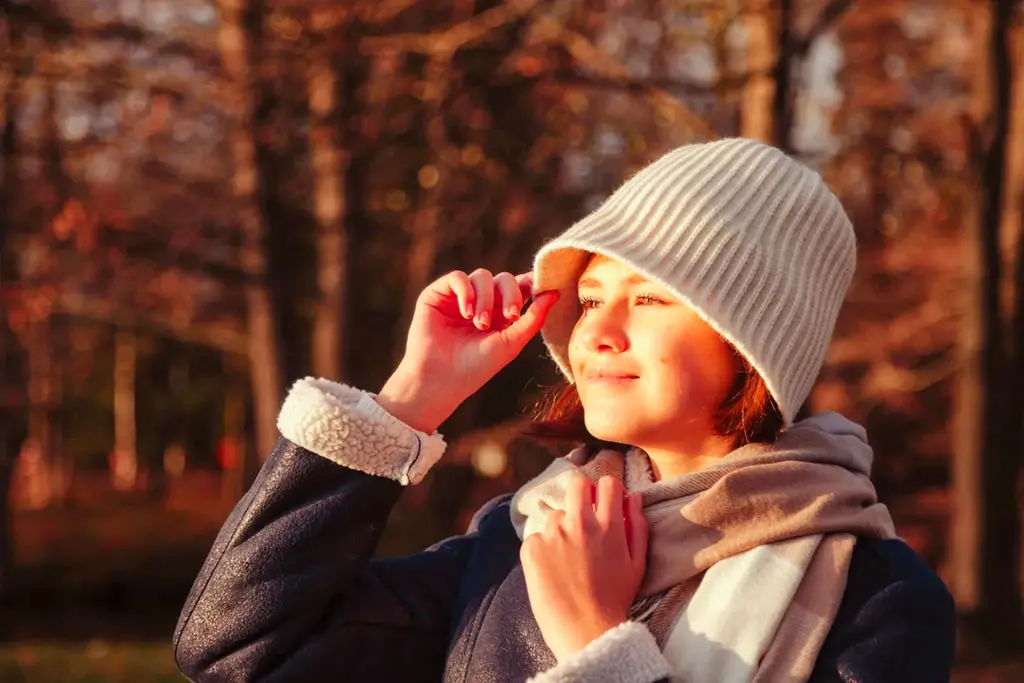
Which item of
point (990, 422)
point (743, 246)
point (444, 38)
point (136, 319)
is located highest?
point (444, 38)

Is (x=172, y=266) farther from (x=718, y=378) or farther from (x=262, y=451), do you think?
(x=718, y=378)

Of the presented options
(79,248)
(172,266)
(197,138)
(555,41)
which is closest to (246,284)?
(172,266)

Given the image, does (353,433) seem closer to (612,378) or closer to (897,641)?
(612,378)

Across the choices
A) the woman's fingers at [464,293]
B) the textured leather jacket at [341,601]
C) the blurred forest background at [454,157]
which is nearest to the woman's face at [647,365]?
the woman's fingers at [464,293]

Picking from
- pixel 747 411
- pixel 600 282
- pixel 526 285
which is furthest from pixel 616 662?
pixel 526 285

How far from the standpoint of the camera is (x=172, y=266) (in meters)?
8.00

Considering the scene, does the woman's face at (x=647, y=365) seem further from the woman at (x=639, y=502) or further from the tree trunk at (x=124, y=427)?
the tree trunk at (x=124, y=427)

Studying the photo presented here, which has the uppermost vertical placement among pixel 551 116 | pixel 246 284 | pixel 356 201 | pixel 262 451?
→ pixel 551 116

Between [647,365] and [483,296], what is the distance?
13.9 inches

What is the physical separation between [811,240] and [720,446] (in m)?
0.38

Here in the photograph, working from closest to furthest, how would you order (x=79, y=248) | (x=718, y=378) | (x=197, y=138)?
(x=718, y=378), (x=79, y=248), (x=197, y=138)

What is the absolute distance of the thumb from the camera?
7.09 ft

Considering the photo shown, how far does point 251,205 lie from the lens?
8180 mm

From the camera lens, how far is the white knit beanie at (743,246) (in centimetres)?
189
